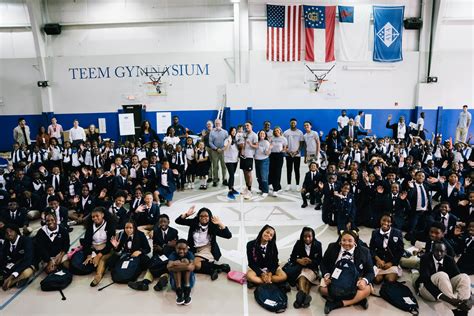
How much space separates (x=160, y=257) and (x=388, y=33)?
13.0m

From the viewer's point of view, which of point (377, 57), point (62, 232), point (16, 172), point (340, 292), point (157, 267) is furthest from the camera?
point (377, 57)

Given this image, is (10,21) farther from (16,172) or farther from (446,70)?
(446,70)

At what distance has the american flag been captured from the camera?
1391 centimetres

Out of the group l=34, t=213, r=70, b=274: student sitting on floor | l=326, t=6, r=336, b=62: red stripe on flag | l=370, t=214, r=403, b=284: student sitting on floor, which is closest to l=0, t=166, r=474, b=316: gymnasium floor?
l=34, t=213, r=70, b=274: student sitting on floor

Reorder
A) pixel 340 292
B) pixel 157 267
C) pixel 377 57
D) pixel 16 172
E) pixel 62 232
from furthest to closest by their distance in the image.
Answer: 1. pixel 377 57
2. pixel 16 172
3. pixel 62 232
4. pixel 157 267
5. pixel 340 292

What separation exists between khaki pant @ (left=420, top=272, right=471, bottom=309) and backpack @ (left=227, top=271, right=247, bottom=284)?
245cm

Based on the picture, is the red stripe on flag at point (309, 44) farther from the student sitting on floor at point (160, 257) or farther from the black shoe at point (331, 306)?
the black shoe at point (331, 306)

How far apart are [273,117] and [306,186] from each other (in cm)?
688

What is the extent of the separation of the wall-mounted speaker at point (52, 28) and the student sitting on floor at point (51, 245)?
11555mm

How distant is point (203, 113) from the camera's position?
48.8ft

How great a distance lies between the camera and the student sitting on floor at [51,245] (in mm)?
5391

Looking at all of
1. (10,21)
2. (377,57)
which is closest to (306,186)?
(377,57)

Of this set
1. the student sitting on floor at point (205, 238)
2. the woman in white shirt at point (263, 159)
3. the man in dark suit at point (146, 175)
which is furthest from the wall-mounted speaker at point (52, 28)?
the student sitting on floor at point (205, 238)

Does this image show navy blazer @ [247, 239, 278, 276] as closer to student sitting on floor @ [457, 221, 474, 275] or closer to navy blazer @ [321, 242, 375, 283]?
navy blazer @ [321, 242, 375, 283]
